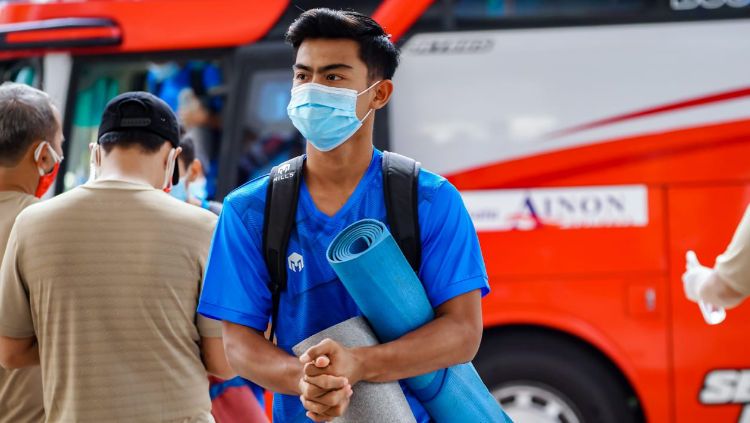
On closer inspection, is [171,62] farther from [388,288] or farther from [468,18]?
[388,288]

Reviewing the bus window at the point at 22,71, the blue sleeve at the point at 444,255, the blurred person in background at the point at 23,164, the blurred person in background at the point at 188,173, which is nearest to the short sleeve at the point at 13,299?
the blurred person in background at the point at 23,164

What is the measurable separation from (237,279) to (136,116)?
0.75m

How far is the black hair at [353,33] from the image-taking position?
2.54 metres

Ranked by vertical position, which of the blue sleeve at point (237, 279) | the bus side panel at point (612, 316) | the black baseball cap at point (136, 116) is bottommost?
the bus side panel at point (612, 316)

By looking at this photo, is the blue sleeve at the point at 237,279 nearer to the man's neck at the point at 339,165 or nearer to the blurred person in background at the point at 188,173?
the man's neck at the point at 339,165

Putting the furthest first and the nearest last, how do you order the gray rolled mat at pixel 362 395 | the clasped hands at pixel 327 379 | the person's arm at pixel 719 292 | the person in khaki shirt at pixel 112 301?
1. the person's arm at pixel 719 292
2. the person in khaki shirt at pixel 112 301
3. the gray rolled mat at pixel 362 395
4. the clasped hands at pixel 327 379

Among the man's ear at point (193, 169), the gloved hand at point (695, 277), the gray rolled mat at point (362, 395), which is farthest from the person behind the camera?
the man's ear at point (193, 169)

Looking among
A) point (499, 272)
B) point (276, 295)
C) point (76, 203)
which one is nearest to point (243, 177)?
point (499, 272)

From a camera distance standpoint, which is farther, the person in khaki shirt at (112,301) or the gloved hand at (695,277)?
the gloved hand at (695,277)

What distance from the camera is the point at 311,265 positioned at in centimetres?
250

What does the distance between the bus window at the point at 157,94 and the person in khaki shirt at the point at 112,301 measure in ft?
10.2

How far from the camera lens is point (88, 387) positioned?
2.79 meters

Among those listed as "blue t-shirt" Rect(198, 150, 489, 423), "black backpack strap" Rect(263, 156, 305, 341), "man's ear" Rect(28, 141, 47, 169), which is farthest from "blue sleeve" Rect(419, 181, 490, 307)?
"man's ear" Rect(28, 141, 47, 169)

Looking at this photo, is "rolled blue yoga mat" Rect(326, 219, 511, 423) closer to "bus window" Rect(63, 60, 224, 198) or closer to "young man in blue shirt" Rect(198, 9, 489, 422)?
"young man in blue shirt" Rect(198, 9, 489, 422)
